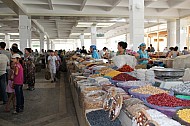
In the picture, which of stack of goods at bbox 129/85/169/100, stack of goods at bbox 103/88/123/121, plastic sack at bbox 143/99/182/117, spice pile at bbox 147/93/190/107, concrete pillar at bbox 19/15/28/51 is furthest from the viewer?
concrete pillar at bbox 19/15/28/51

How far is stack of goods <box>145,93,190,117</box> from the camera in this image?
1828 mm

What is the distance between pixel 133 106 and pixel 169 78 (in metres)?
1.13

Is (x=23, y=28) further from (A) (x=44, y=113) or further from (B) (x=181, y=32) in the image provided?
(B) (x=181, y=32)

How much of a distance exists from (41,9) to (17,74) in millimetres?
7291

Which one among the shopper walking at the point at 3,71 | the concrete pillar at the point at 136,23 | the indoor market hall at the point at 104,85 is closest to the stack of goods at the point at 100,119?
the indoor market hall at the point at 104,85

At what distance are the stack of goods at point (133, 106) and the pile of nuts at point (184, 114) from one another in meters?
0.28

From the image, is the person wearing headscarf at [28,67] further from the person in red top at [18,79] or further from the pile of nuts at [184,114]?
the pile of nuts at [184,114]

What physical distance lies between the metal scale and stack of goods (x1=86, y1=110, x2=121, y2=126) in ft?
2.70

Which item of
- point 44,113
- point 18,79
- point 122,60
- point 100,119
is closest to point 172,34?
point 122,60

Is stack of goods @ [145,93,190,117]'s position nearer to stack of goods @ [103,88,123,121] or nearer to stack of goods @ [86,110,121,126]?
stack of goods @ [103,88,123,121]

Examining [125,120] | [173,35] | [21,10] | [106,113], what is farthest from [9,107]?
[173,35]

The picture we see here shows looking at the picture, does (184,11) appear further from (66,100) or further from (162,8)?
(66,100)

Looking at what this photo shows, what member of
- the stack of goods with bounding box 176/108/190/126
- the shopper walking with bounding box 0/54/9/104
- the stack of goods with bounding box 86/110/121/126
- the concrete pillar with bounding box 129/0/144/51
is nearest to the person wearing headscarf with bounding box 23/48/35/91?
the shopper walking with bounding box 0/54/9/104

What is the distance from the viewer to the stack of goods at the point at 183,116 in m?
1.47
